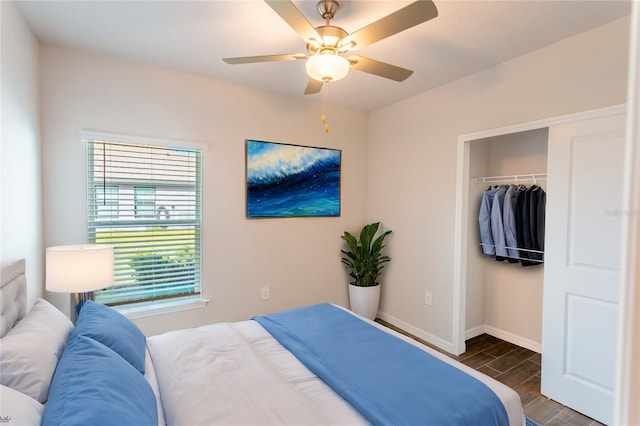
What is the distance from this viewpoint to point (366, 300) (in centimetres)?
351

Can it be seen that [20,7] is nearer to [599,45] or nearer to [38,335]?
[38,335]

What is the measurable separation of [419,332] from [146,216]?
112 inches

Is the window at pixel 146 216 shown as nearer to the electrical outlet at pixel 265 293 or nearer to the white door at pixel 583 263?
the electrical outlet at pixel 265 293

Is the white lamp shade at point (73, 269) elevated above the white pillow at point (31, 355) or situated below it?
above

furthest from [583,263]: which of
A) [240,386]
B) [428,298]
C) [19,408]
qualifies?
[19,408]

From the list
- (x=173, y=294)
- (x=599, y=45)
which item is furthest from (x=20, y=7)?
(x=599, y=45)

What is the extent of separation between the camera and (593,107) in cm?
205

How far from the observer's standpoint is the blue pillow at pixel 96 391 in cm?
92

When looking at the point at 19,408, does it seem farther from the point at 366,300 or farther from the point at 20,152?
the point at 366,300

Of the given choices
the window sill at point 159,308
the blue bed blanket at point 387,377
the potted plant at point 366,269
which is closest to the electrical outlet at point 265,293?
the window sill at point 159,308

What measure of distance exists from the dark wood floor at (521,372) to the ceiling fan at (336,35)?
2405mm

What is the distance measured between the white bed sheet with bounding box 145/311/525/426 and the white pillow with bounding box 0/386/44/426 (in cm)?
43

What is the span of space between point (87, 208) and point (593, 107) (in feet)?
11.9

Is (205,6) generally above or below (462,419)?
above
